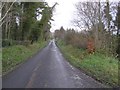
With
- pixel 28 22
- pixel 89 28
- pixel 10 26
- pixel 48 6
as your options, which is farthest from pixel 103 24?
pixel 48 6

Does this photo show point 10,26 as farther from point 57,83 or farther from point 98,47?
point 57,83

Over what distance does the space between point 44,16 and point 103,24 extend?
18.6 metres

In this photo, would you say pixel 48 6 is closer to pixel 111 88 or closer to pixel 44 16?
pixel 44 16

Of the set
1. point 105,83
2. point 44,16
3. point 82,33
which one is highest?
point 44,16

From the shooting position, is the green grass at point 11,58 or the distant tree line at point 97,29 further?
the distant tree line at point 97,29

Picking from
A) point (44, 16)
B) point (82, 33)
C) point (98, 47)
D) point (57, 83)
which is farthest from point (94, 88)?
point (44, 16)

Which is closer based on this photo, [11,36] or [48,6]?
[11,36]

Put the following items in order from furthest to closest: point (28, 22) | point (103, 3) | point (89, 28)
Answer: 1. point (28, 22)
2. point (89, 28)
3. point (103, 3)

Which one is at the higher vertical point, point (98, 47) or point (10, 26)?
point (10, 26)

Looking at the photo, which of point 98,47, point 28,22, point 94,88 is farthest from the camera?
point 28,22

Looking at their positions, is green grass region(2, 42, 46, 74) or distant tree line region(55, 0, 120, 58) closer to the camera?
green grass region(2, 42, 46, 74)

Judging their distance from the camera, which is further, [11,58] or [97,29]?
[97,29]

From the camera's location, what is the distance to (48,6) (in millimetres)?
54531

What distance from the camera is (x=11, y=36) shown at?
45.4 meters
